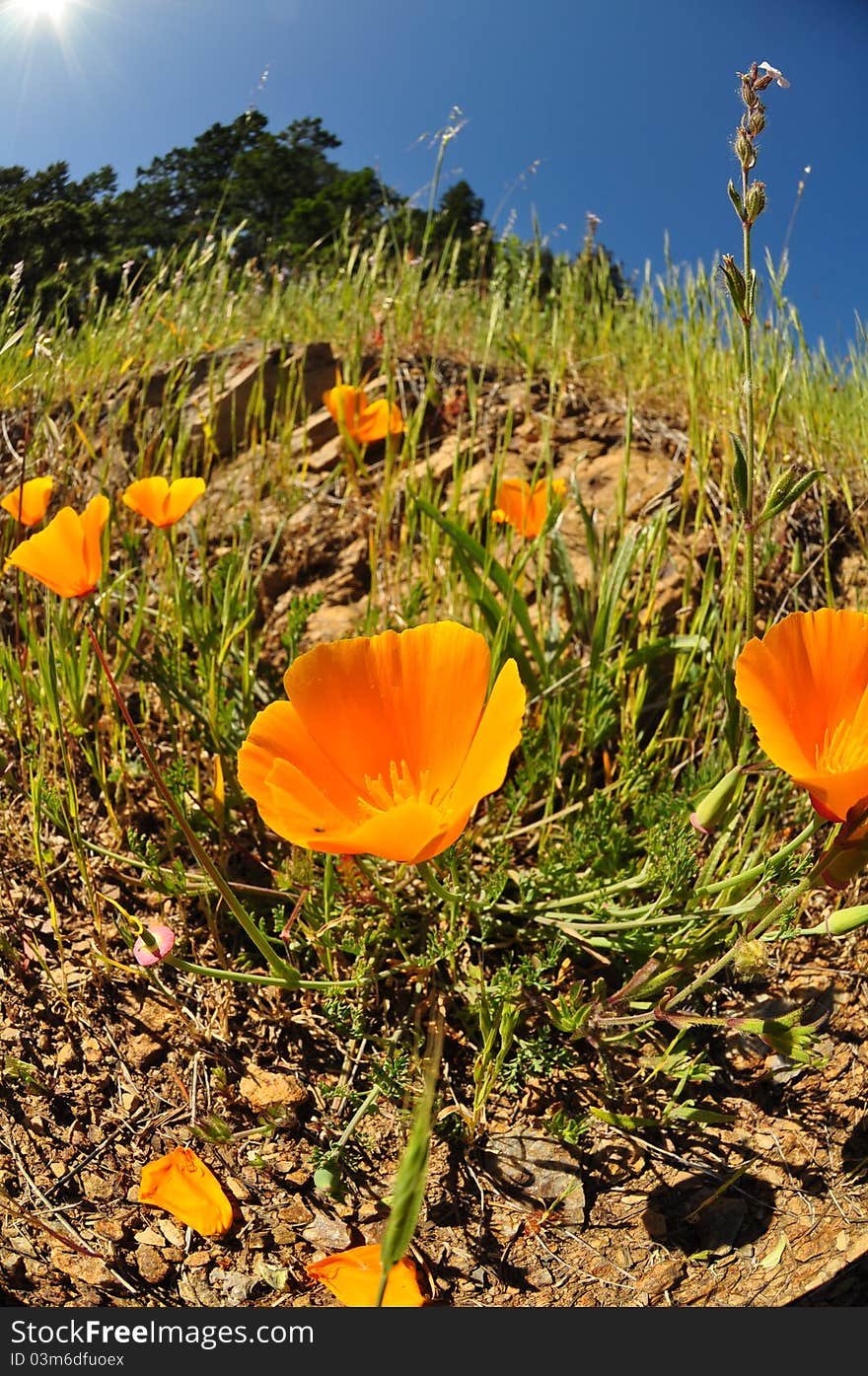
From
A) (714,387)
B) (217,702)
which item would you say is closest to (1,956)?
(217,702)

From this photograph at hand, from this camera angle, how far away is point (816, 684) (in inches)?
36.3

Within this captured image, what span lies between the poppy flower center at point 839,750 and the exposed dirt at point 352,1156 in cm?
47

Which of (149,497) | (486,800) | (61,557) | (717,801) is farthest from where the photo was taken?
(486,800)

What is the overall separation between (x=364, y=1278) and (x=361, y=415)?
5.17ft

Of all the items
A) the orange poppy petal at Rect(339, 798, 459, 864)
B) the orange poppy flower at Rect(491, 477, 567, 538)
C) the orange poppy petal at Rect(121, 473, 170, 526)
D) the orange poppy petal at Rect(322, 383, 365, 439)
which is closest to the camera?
the orange poppy petal at Rect(339, 798, 459, 864)

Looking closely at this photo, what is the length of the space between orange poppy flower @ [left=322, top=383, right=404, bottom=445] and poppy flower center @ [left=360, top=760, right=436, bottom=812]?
1.05 m

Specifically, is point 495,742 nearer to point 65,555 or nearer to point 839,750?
point 839,750

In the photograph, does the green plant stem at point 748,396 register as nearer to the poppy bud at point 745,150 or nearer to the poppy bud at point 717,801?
the poppy bud at point 745,150

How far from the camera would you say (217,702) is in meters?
1.43

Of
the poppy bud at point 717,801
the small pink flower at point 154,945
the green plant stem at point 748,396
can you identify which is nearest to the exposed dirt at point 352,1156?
the small pink flower at point 154,945

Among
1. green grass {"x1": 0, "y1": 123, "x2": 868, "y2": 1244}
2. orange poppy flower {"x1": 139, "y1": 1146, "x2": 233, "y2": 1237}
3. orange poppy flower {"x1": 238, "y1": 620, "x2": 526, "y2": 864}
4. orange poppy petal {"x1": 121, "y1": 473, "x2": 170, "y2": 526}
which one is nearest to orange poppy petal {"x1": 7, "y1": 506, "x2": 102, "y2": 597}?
orange poppy petal {"x1": 121, "y1": 473, "x2": 170, "y2": 526}

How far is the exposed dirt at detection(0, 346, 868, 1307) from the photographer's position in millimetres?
988

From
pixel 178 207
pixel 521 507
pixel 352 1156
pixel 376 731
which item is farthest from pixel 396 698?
pixel 178 207

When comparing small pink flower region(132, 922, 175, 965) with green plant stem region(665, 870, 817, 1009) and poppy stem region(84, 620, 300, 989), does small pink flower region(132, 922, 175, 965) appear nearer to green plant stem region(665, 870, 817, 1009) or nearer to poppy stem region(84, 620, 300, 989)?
poppy stem region(84, 620, 300, 989)
